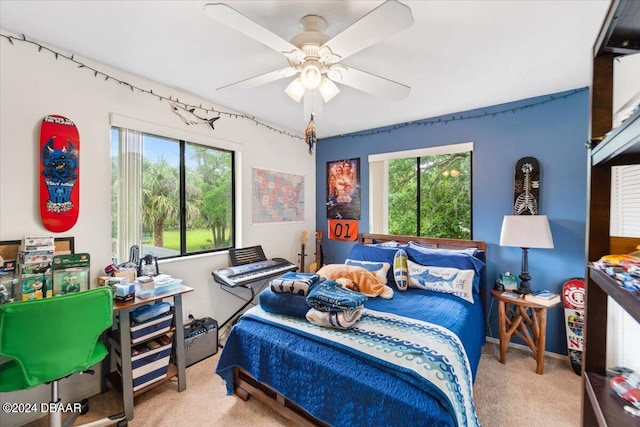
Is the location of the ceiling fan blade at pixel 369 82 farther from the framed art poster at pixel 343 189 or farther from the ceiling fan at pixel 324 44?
the framed art poster at pixel 343 189

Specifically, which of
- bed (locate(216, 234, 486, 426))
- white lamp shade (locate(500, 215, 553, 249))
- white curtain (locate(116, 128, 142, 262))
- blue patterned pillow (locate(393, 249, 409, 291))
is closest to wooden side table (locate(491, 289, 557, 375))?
bed (locate(216, 234, 486, 426))

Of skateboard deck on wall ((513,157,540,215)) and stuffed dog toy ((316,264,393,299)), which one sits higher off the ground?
skateboard deck on wall ((513,157,540,215))

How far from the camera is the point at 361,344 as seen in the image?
1588mm

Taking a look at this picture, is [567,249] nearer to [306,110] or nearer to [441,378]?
[441,378]

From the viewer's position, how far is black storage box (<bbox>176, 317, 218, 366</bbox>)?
97.3 inches

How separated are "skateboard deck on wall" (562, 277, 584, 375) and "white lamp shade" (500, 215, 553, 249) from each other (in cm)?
51

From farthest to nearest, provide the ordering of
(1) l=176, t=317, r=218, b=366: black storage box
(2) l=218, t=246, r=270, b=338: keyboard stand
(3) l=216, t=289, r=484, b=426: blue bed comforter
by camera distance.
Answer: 1. (2) l=218, t=246, r=270, b=338: keyboard stand
2. (1) l=176, t=317, r=218, b=366: black storage box
3. (3) l=216, t=289, r=484, b=426: blue bed comforter

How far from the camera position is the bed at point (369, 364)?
1.30 m

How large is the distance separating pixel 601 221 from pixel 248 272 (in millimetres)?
2703

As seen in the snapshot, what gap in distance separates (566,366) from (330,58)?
329 centimetres

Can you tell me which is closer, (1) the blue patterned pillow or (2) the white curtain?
(2) the white curtain

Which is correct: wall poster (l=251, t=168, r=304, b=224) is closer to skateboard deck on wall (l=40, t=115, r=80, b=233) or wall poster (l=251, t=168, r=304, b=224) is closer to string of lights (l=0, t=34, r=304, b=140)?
string of lights (l=0, t=34, r=304, b=140)

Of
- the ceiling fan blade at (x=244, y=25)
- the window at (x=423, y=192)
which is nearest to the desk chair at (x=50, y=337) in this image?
the ceiling fan blade at (x=244, y=25)

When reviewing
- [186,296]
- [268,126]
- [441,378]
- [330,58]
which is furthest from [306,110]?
[186,296]
